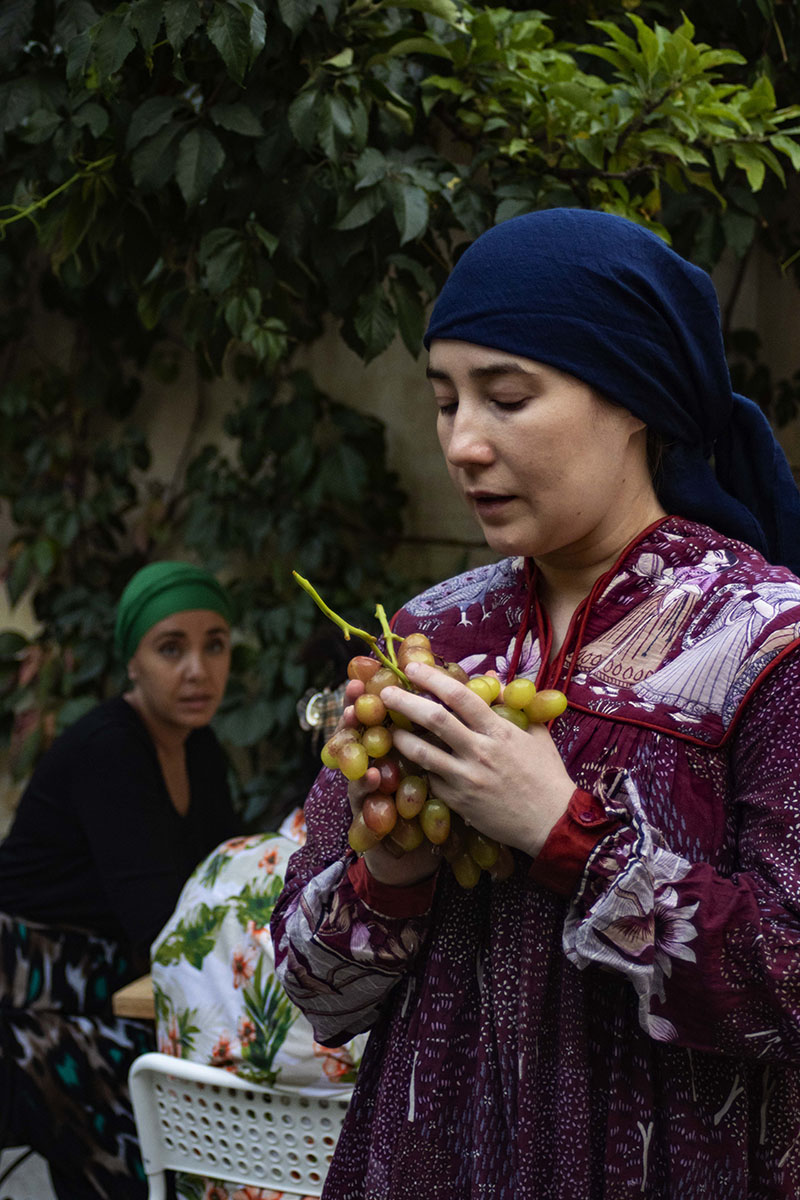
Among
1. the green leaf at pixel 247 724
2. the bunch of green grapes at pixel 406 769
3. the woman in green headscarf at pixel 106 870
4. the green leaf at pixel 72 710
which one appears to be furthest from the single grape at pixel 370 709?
the green leaf at pixel 72 710

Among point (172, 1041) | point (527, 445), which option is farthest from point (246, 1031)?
point (527, 445)

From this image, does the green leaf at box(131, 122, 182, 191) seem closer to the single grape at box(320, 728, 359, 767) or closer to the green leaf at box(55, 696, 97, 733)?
the single grape at box(320, 728, 359, 767)

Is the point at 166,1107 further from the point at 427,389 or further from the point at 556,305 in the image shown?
the point at 427,389

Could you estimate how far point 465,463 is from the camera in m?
0.99

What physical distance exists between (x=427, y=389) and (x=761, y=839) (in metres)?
2.77

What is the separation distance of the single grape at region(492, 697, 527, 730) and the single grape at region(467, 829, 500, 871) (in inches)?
3.6

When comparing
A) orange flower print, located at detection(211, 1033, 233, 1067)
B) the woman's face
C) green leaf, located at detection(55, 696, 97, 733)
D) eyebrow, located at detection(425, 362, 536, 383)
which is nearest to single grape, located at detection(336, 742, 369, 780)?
the woman's face

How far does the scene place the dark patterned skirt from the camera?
94.2 inches

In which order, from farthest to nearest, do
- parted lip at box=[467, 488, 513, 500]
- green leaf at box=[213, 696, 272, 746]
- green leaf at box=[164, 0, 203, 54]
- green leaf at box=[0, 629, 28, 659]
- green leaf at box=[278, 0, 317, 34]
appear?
green leaf at box=[0, 629, 28, 659], green leaf at box=[213, 696, 272, 746], green leaf at box=[278, 0, 317, 34], green leaf at box=[164, 0, 203, 54], parted lip at box=[467, 488, 513, 500]

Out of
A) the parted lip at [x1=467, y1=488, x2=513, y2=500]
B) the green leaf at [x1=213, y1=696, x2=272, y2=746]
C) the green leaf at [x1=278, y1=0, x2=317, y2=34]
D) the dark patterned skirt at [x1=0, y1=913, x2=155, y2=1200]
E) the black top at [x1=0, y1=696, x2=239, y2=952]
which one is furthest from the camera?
the green leaf at [x1=213, y1=696, x2=272, y2=746]

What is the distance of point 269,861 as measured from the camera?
1.95 meters

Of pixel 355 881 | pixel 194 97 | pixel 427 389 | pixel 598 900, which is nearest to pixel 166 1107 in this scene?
pixel 355 881

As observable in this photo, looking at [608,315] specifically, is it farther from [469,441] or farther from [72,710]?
[72,710]

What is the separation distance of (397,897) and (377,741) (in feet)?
0.51
